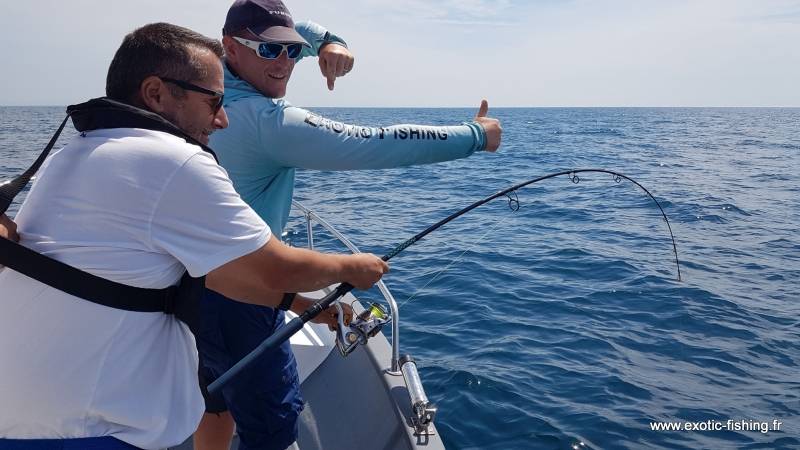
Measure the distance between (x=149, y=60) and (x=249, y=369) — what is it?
1.35 metres

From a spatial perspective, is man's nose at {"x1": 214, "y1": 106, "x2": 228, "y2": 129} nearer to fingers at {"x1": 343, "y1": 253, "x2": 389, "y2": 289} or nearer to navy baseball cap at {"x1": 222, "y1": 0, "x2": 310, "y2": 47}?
fingers at {"x1": 343, "y1": 253, "x2": 389, "y2": 289}

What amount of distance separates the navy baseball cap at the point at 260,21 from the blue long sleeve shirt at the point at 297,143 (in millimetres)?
189

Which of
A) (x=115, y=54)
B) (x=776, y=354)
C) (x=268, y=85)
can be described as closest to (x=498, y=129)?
(x=268, y=85)

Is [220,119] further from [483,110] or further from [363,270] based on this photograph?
[483,110]

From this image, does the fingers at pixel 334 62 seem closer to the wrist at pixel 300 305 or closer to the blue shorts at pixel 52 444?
the wrist at pixel 300 305

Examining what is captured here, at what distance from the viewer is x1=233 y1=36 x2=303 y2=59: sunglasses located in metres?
2.24

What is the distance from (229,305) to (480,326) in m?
4.34

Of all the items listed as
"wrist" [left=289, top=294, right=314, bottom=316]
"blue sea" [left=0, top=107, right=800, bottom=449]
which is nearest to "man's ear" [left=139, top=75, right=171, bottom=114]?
"wrist" [left=289, top=294, right=314, bottom=316]

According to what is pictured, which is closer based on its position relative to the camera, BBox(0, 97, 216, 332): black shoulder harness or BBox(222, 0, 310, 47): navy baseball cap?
BBox(0, 97, 216, 332): black shoulder harness

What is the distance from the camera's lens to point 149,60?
56.4 inches

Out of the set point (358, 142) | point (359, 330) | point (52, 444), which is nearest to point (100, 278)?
point (52, 444)

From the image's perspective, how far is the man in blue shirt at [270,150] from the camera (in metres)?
2.10

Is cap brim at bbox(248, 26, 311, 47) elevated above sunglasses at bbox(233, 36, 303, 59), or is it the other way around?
cap brim at bbox(248, 26, 311, 47)
